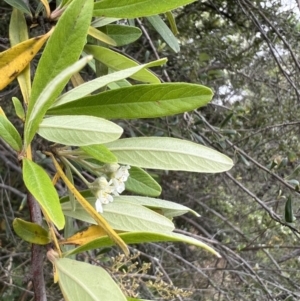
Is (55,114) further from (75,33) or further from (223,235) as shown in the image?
(223,235)

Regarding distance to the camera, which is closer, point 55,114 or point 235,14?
point 55,114

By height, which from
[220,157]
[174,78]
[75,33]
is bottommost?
[174,78]

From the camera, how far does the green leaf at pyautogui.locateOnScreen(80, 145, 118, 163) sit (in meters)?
0.46

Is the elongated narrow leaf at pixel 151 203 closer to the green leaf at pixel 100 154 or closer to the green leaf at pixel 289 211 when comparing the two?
the green leaf at pixel 100 154

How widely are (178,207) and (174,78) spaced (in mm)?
1039

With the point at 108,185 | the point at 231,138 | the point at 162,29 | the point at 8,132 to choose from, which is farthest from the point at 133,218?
the point at 231,138

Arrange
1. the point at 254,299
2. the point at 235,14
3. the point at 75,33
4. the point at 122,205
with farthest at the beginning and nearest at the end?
the point at 235,14 → the point at 254,299 → the point at 122,205 → the point at 75,33

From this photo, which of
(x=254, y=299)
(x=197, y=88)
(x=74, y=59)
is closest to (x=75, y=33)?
(x=74, y=59)

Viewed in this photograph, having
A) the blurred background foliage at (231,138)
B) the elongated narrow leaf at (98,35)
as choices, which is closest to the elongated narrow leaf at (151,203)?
the elongated narrow leaf at (98,35)

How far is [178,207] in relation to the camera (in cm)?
56

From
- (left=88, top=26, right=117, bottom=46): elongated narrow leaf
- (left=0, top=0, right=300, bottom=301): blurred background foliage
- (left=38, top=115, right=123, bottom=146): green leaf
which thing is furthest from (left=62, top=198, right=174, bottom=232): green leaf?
(left=0, top=0, right=300, bottom=301): blurred background foliage

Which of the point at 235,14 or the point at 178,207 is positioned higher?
the point at 235,14

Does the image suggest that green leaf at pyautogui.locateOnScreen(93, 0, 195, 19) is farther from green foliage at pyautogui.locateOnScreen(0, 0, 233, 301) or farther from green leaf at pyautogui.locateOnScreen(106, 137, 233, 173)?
green leaf at pyautogui.locateOnScreen(106, 137, 233, 173)

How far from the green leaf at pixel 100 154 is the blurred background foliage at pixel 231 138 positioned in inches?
32.3
